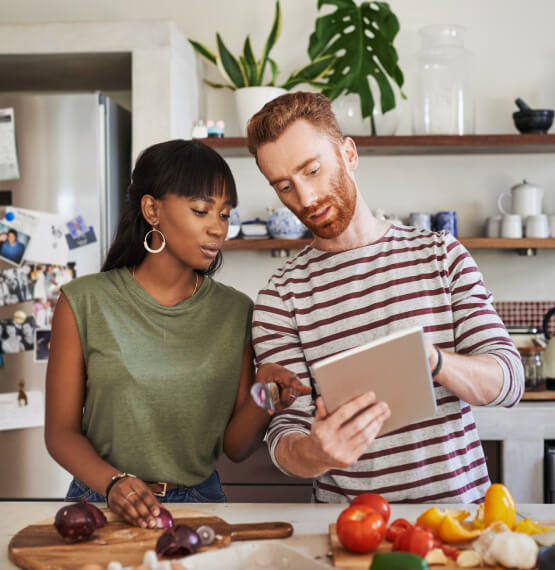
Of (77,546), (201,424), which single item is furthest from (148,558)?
(201,424)

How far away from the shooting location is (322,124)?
139 centimetres

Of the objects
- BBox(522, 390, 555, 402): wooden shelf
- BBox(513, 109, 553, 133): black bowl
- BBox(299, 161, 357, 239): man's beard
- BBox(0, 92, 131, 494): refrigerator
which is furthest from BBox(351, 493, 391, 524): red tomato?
BBox(513, 109, 553, 133): black bowl

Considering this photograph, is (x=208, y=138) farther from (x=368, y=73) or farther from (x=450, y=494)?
(x=450, y=494)

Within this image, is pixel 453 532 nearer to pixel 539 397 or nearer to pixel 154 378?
pixel 154 378

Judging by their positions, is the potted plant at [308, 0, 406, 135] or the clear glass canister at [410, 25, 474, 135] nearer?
the potted plant at [308, 0, 406, 135]

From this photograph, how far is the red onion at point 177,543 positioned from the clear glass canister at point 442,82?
224cm

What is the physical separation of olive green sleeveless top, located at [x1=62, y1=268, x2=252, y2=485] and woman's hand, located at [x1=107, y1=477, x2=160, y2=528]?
0.18 metres

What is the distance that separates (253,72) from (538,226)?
1285 mm

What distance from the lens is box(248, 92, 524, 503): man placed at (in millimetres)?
1292

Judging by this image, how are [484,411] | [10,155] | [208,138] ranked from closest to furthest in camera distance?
[484,411]
[10,155]
[208,138]

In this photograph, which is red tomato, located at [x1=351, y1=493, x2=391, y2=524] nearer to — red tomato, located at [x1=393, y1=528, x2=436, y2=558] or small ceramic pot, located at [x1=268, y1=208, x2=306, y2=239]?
red tomato, located at [x1=393, y1=528, x2=436, y2=558]

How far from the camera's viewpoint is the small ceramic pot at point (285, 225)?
9.47ft

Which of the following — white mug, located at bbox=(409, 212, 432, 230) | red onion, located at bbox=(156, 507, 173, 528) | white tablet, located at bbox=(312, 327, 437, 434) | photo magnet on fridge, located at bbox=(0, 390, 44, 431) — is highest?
white mug, located at bbox=(409, 212, 432, 230)

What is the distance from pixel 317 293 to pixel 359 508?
1.66 ft
